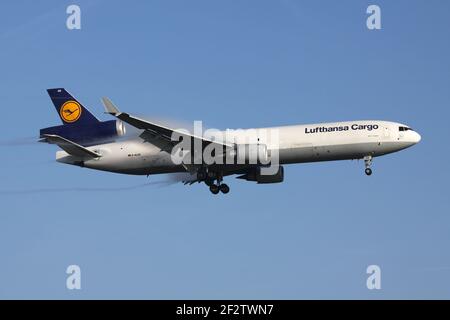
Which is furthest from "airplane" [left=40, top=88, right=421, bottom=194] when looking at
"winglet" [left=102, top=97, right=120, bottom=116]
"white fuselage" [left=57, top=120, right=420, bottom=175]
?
"winglet" [left=102, top=97, right=120, bottom=116]

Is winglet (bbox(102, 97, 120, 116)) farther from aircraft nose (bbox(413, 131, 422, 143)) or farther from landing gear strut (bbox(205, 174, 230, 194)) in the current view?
aircraft nose (bbox(413, 131, 422, 143))

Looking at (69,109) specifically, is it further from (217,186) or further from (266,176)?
(266,176)

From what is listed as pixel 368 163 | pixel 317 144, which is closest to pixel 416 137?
pixel 368 163

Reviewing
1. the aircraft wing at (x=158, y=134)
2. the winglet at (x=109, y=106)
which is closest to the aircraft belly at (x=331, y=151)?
the aircraft wing at (x=158, y=134)

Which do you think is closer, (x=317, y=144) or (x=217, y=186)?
(x=317, y=144)

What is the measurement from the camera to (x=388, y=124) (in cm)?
7675

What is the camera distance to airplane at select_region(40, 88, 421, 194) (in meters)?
75.4

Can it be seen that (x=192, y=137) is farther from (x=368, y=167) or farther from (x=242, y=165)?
(x=368, y=167)

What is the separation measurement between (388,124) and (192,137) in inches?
557


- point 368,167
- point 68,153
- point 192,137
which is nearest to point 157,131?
point 192,137

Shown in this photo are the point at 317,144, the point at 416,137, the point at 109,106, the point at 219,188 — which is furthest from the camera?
the point at 219,188

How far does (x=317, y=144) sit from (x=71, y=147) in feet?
58.8

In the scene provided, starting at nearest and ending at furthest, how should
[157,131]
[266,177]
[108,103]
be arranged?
1. [108,103]
2. [157,131]
3. [266,177]

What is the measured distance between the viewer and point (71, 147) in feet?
255
